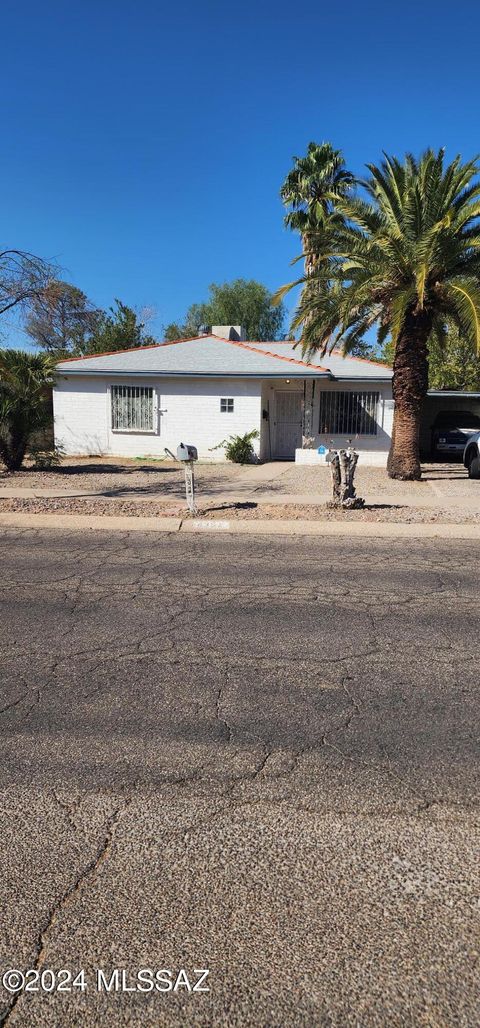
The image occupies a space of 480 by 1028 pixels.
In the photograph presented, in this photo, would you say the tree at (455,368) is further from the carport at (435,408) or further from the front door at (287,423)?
the front door at (287,423)

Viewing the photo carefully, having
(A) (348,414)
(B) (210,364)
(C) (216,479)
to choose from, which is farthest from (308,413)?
(C) (216,479)

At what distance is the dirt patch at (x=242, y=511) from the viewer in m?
11.3

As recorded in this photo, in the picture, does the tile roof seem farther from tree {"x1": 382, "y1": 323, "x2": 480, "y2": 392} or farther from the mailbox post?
tree {"x1": 382, "y1": 323, "x2": 480, "y2": 392}

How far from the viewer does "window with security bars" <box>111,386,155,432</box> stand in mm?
22422

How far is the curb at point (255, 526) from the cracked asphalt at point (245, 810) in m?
4.01

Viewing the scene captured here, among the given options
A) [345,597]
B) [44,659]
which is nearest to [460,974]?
[44,659]

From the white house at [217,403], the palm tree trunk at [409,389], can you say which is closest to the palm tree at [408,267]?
the palm tree trunk at [409,389]

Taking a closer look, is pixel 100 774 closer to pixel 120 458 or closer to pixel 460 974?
pixel 460 974

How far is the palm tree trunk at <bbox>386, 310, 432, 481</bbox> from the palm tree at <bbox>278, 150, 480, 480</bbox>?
2cm

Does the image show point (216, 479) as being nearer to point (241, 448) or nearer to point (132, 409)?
point (241, 448)

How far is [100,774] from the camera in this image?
3.36 metres

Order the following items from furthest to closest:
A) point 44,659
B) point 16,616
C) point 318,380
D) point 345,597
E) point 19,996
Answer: point 318,380 < point 345,597 < point 16,616 < point 44,659 < point 19,996

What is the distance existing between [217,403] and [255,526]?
38.0ft

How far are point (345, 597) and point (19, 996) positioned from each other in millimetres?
4915
